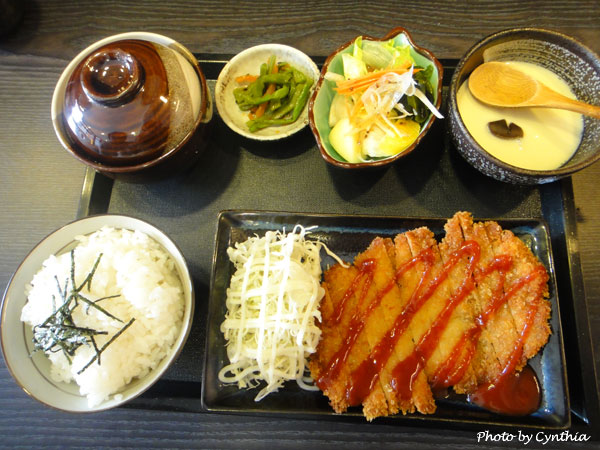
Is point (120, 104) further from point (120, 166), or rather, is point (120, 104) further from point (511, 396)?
point (511, 396)

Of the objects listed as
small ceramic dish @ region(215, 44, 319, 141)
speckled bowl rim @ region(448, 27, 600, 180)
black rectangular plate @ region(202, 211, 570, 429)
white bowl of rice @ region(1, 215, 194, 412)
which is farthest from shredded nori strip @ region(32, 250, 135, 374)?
speckled bowl rim @ region(448, 27, 600, 180)

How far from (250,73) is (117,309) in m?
1.49

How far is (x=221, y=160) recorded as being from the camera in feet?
Answer: 7.48

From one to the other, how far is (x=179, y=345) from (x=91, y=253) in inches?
23.0

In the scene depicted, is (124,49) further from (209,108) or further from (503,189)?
(503,189)

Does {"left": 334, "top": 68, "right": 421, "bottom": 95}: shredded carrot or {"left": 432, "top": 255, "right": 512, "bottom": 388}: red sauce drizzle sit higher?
{"left": 334, "top": 68, "right": 421, "bottom": 95}: shredded carrot

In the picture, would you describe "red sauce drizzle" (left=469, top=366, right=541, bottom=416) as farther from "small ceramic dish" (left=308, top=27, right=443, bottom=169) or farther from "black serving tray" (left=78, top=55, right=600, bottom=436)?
"small ceramic dish" (left=308, top=27, right=443, bottom=169)

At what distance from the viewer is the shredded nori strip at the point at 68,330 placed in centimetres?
162

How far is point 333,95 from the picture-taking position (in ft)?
7.08

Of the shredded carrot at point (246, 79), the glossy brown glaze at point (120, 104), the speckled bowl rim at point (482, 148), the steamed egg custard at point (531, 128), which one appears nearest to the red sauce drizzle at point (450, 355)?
the speckled bowl rim at point (482, 148)

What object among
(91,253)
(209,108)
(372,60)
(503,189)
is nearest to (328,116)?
(372,60)

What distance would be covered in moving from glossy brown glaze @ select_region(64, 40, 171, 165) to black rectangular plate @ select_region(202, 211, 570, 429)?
52 centimetres

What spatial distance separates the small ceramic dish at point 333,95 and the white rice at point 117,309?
0.97 m

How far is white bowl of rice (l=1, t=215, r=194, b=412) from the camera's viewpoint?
1625 mm
